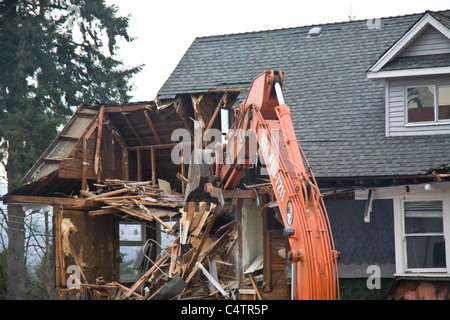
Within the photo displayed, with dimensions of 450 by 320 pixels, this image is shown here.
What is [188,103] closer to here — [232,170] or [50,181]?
[50,181]

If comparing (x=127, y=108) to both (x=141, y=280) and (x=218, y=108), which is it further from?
(x=141, y=280)

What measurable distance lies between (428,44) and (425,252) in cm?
515

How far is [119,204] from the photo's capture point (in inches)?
648

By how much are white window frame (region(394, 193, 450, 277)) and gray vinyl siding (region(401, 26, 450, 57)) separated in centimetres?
375

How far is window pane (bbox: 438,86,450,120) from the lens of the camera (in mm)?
14537

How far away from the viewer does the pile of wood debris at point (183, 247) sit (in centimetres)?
1473

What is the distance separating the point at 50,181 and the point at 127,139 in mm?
3385

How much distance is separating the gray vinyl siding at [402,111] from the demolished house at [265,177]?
26 mm

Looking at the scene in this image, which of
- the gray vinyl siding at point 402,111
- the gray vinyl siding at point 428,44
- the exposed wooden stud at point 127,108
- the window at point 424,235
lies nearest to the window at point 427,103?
the gray vinyl siding at point 402,111

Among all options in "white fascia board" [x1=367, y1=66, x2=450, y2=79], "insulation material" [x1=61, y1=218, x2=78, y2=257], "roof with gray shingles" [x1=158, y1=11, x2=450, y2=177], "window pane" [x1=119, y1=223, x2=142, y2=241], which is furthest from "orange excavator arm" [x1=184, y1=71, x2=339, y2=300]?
"window pane" [x1=119, y1=223, x2=142, y2=241]

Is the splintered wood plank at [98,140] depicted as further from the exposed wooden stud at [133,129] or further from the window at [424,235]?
the window at [424,235]

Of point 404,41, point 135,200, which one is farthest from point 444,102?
point 135,200
